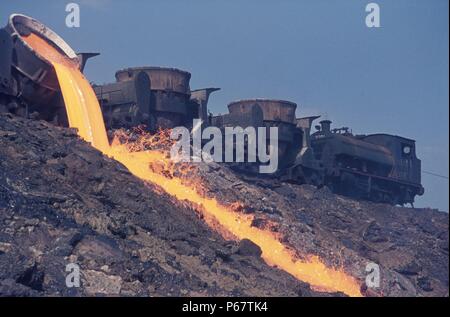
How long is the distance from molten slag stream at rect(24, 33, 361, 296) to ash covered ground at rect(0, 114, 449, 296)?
380 mm

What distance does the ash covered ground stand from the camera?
8961mm

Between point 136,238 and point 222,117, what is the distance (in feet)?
43.3

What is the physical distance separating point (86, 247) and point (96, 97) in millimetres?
11187

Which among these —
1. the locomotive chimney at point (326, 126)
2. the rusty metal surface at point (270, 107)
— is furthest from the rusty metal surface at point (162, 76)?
the locomotive chimney at point (326, 126)

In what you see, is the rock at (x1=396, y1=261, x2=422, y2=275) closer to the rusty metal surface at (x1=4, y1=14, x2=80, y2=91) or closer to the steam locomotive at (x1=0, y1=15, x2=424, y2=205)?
the steam locomotive at (x1=0, y1=15, x2=424, y2=205)

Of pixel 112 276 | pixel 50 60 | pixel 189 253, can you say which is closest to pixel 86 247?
pixel 112 276

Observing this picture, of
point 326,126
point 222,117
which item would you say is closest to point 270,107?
point 222,117

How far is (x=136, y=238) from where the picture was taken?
10.7 m

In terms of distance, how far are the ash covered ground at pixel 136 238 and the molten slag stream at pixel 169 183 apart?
1.25ft

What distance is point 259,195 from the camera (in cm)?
1723

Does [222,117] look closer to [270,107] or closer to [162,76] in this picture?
[270,107]

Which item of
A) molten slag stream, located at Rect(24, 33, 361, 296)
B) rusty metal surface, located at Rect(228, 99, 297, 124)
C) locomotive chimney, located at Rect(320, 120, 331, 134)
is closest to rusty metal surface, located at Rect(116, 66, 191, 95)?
molten slag stream, located at Rect(24, 33, 361, 296)

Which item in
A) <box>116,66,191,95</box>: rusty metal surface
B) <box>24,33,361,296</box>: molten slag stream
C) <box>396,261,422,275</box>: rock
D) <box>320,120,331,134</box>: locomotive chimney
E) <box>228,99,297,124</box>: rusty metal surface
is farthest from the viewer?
<box>320,120,331,134</box>: locomotive chimney

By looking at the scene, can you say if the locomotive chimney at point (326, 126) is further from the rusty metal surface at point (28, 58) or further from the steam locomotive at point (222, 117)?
the rusty metal surface at point (28, 58)
